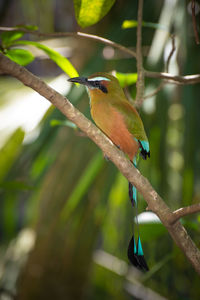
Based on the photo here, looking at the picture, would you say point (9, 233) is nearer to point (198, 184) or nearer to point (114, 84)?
point (198, 184)

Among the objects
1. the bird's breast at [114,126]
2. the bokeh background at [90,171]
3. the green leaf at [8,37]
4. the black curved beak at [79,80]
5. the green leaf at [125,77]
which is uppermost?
the green leaf at [8,37]

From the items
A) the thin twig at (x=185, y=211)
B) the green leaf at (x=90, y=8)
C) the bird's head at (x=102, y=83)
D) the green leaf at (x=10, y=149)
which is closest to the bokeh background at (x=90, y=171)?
the green leaf at (x=10, y=149)

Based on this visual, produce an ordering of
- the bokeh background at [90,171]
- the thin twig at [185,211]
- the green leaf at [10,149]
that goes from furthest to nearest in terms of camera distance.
Answer: 1. the bokeh background at [90,171]
2. the green leaf at [10,149]
3. the thin twig at [185,211]

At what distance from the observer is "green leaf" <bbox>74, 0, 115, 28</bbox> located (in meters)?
0.78

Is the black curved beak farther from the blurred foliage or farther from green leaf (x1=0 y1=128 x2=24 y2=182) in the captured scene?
green leaf (x1=0 y1=128 x2=24 y2=182)

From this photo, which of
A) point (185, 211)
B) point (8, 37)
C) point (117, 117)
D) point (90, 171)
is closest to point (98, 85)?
point (117, 117)

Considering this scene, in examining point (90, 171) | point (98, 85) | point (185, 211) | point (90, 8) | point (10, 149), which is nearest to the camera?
point (185, 211)

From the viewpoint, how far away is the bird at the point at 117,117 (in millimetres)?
812

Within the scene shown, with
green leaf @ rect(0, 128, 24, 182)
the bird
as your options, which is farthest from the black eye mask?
green leaf @ rect(0, 128, 24, 182)

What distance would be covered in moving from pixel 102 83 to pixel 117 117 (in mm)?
120

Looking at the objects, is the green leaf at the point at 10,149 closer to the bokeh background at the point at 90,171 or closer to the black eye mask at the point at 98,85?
the bokeh background at the point at 90,171

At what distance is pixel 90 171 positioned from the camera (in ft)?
4.51

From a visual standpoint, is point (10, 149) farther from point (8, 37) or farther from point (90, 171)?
point (8, 37)

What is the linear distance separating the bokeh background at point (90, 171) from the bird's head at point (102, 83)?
25cm
